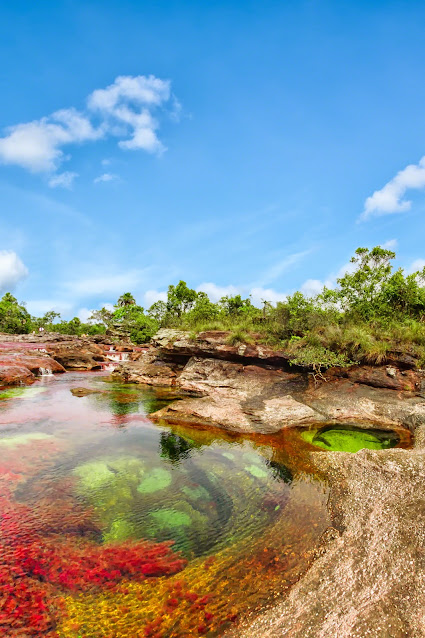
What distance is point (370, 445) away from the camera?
1066cm

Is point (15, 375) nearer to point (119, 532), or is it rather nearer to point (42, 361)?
point (42, 361)

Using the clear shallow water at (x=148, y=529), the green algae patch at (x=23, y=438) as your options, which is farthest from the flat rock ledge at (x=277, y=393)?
the green algae patch at (x=23, y=438)

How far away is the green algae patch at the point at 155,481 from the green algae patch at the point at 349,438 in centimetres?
569

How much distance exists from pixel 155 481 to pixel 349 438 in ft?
25.2

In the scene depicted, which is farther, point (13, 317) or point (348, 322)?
point (13, 317)

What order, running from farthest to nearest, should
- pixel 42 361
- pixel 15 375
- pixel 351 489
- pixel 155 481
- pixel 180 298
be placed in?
pixel 180 298 < pixel 42 361 < pixel 15 375 < pixel 155 481 < pixel 351 489

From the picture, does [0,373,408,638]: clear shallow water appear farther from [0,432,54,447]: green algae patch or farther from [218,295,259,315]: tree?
[218,295,259,315]: tree

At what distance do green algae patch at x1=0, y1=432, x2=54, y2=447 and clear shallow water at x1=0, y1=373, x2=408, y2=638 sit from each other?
2.6 inches

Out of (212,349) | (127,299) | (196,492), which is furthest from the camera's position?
(127,299)

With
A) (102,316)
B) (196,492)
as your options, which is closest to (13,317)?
(102,316)

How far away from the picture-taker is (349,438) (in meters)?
11.4

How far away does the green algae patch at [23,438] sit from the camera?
1051cm

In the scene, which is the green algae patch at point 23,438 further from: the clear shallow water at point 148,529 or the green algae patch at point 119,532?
the green algae patch at point 119,532

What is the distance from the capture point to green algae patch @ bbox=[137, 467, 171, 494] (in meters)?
7.86
